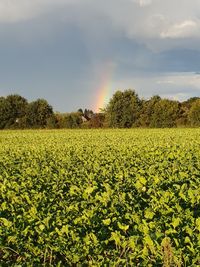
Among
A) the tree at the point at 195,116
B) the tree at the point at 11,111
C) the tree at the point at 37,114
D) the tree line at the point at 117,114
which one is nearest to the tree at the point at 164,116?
the tree line at the point at 117,114

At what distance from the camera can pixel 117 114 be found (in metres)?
87.7

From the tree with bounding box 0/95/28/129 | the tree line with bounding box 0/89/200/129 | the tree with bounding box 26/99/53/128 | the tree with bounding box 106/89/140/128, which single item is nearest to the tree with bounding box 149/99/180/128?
the tree line with bounding box 0/89/200/129

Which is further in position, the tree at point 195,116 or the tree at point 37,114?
the tree at point 37,114

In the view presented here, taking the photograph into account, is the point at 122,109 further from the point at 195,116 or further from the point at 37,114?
the point at 37,114

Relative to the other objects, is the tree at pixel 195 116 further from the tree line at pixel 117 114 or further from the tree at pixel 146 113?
the tree at pixel 146 113

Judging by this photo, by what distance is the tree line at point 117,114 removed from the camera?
81875 millimetres

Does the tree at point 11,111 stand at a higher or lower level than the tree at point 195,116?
higher

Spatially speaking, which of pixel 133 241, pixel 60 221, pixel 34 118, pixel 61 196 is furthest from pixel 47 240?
pixel 34 118

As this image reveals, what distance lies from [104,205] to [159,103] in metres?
79.7

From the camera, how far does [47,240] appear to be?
5.16 m

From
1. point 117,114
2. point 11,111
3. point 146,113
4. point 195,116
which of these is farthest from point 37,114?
point 195,116

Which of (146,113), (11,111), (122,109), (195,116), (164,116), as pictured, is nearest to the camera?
(195,116)

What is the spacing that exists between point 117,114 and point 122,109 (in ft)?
5.12

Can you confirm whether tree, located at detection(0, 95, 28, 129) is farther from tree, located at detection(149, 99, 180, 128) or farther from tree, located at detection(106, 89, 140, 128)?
tree, located at detection(149, 99, 180, 128)
